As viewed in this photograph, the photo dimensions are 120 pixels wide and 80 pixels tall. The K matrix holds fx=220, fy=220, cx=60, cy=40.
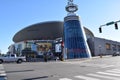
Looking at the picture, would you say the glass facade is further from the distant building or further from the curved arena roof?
the curved arena roof

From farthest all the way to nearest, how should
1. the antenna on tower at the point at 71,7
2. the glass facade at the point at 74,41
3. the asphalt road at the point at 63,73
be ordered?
the antenna on tower at the point at 71,7, the glass facade at the point at 74,41, the asphalt road at the point at 63,73

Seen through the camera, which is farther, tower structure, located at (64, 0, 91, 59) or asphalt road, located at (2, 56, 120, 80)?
tower structure, located at (64, 0, 91, 59)

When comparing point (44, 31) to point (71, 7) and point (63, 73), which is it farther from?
point (63, 73)

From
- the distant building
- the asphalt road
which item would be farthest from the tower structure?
the asphalt road

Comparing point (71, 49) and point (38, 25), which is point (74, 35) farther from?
point (38, 25)

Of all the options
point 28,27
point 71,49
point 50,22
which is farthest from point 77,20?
point 28,27

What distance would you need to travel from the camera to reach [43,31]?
15588 cm

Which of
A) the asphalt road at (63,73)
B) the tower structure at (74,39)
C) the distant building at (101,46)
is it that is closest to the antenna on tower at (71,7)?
the tower structure at (74,39)

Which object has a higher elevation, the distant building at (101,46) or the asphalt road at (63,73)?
the distant building at (101,46)

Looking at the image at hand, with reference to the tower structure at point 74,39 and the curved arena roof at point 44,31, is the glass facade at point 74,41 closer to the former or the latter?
the tower structure at point 74,39

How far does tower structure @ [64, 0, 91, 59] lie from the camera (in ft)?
337

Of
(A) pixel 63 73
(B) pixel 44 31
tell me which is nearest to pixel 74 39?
(B) pixel 44 31

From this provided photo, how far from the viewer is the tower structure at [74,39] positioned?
4048 inches

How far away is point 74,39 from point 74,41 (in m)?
1.04
